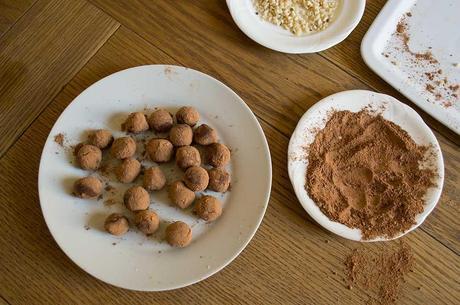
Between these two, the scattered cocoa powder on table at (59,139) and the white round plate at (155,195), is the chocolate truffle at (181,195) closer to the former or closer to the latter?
the white round plate at (155,195)

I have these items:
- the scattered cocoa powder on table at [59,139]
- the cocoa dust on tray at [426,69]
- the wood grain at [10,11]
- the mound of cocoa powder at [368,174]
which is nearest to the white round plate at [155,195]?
the scattered cocoa powder on table at [59,139]

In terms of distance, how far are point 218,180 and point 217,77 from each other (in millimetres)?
230

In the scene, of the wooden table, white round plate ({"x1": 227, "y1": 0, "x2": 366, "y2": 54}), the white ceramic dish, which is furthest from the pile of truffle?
the white ceramic dish

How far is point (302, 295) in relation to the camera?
2.65 feet

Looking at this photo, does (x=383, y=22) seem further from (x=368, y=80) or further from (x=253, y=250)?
(x=253, y=250)

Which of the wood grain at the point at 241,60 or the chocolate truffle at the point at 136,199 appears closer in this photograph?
the chocolate truffle at the point at 136,199

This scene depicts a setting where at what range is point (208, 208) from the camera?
78cm

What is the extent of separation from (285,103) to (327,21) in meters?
0.21

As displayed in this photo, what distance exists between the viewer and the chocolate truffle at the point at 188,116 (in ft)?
2.72

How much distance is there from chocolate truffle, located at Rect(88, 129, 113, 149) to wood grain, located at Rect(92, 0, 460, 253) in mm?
221

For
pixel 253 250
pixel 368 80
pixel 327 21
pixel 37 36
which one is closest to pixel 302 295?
pixel 253 250

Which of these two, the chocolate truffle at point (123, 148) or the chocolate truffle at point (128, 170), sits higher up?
the chocolate truffle at point (123, 148)

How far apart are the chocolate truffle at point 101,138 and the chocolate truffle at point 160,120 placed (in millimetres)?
80

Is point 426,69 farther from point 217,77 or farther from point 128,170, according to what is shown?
point 128,170
